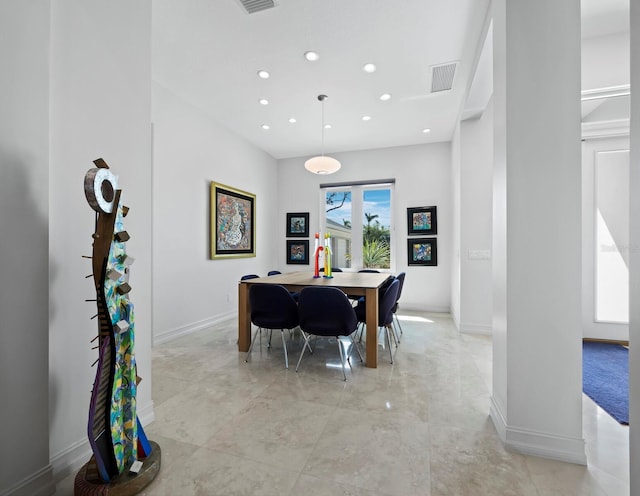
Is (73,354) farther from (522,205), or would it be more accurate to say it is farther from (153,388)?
(522,205)

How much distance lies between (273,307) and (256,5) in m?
2.43

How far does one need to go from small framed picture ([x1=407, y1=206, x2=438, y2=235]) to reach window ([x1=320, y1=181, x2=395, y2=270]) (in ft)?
1.22

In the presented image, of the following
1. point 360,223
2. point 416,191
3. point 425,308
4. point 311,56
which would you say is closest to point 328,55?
point 311,56

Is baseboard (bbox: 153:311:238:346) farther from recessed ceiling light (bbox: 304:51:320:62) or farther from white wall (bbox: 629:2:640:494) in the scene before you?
white wall (bbox: 629:2:640:494)

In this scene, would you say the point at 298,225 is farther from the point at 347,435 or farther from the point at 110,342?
the point at 110,342

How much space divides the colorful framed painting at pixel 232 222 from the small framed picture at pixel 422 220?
281 cm

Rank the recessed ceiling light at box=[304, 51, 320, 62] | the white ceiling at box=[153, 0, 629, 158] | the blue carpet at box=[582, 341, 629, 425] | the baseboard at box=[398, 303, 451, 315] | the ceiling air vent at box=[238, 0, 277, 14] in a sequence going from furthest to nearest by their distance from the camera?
the baseboard at box=[398, 303, 451, 315], the recessed ceiling light at box=[304, 51, 320, 62], the white ceiling at box=[153, 0, 629, 158], the ceiling air vent at box=[238, 0, 277, 14], the blue carpet at box=[582, 341, 629, 425]

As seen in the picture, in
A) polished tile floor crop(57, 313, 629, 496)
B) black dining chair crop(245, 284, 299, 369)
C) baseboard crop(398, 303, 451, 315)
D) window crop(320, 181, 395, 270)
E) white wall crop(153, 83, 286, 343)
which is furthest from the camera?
window crop(320, 181, 395, 270)

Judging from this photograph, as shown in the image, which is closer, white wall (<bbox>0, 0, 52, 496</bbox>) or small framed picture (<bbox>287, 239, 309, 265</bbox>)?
white wall (<bbox>0, 0, 52, 496</bbox>)

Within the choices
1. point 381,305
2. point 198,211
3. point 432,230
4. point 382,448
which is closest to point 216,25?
point 198,211

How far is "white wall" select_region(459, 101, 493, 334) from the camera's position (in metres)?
3.87

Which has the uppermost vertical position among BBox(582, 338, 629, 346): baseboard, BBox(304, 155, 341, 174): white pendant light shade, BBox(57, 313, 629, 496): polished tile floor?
BBox(304, 155, 341, 174): white pendant light shade

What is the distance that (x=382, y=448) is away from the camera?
5.31 feet

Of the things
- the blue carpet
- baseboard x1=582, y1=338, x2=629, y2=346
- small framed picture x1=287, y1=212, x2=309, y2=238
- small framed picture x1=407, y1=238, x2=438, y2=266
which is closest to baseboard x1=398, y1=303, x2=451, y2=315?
small framed picture x1=407, y1=238, x2=438, y2=266
